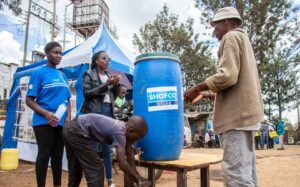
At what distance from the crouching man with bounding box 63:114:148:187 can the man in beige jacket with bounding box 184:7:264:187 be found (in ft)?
1.71

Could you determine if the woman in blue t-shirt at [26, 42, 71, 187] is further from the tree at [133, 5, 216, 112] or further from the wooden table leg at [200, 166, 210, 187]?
the tree at [133, 5, 216, 112]

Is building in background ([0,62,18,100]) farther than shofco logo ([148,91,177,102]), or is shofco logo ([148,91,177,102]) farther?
building in background ([0,62,18,100])

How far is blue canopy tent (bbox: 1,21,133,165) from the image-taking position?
520cm

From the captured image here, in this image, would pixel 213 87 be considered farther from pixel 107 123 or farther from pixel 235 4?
pixel 235 4

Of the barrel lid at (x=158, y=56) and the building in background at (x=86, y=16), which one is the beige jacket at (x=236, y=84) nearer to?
the barrel lid at (x=158, y=56)

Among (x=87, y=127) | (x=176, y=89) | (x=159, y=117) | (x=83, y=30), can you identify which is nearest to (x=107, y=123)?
(x=87, y=127)

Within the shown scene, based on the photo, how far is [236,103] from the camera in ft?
7.06

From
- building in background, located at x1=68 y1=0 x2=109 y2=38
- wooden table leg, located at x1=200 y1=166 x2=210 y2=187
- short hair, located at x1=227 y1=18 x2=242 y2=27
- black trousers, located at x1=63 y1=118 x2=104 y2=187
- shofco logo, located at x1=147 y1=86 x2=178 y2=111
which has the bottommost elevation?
wooden table leg, located at x1=200 y1=166 x2=210 y2=187

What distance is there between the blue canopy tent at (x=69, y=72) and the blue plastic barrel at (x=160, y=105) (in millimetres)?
2509

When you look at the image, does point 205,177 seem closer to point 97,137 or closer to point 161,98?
point 161,98

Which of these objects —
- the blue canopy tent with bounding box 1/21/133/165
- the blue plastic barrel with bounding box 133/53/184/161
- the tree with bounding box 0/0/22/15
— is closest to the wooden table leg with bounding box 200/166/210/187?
the blue plastic barrel with bounding box 133/53/184/161

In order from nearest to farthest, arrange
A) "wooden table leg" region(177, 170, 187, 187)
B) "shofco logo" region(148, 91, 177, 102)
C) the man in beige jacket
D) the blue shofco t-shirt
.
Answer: the man in beige jacket
"wooden table leg" region(177, 170, 187, 187)
"shofco logo" region(148, 91, 177, 102)
the blue shofco t-shirt

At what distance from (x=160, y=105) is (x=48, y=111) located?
1.10 meters

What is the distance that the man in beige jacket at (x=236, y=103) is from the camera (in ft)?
6.77
